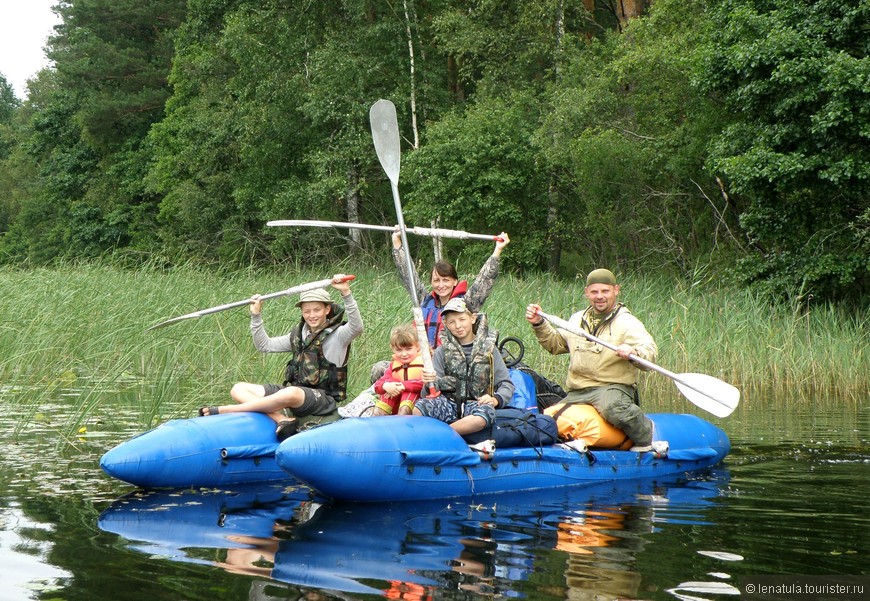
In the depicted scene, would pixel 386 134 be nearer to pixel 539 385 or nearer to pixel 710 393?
pixel 539 385

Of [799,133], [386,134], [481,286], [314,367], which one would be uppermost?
[799,133]

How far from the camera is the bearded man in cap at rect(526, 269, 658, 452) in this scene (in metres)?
6.45

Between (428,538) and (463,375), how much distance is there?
134cm

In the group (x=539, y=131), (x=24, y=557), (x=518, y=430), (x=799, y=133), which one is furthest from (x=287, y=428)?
(x=539, y=131)

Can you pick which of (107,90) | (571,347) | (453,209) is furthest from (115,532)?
(107,90)

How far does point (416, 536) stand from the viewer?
Answer: 16.3 ft

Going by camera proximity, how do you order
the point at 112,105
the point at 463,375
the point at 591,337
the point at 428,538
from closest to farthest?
the point at 428,538 → the point at 463,375 → the point at 591,337 → the point at 112,105

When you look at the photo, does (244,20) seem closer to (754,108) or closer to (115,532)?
(754,108)

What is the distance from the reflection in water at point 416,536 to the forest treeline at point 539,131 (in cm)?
633

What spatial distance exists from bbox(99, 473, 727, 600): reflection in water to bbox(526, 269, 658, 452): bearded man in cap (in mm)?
458

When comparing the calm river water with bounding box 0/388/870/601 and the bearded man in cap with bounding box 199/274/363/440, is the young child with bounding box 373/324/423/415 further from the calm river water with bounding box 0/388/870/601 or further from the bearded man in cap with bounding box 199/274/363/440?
the calm river water with bounding box 0/388/870/601

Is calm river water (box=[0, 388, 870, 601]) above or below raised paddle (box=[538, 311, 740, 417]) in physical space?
below

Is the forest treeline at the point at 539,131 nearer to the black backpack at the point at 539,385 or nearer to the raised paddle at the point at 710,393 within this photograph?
the black backpack at the point at 539,385

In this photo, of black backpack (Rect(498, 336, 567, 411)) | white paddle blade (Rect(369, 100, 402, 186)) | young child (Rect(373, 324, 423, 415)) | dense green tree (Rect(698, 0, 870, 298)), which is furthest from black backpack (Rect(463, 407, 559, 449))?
dense green tree (Rect(698, 0, 870, 298))
